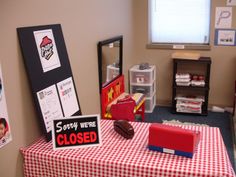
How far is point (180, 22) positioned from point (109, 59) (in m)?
1.57

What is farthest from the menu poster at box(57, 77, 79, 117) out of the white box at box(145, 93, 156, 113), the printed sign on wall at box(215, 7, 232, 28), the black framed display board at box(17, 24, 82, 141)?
the printed sign on wall at box(215, 7, 232, 28)

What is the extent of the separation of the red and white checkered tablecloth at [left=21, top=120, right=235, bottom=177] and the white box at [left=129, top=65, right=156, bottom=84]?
2.24 meters

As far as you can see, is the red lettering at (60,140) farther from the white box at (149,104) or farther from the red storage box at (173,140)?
the white box at (149,104)

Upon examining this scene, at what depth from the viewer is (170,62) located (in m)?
4.38

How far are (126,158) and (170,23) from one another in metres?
3.09

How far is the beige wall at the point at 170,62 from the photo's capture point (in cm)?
414

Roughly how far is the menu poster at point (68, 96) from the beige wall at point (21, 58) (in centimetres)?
24

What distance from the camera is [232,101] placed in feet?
14.1

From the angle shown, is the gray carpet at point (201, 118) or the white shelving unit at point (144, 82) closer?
the gray carpet at point (201, 118)

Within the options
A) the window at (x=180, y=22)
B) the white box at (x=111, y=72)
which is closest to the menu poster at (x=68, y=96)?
the white box at (x=111, y=72)

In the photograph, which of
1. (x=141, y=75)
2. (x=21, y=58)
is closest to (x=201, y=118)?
(x=141, y=75)

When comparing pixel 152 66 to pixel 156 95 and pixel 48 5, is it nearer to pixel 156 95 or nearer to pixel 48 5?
pixel 156 95

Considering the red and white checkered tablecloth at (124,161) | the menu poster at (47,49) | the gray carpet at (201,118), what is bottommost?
the gray carpet at (201,118)

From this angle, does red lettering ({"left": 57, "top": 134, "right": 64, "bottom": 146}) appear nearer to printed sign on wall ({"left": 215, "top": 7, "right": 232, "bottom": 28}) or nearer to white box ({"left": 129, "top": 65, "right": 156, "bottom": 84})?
white box ({"left": 129, "top": 65, "right": 156, "bottom": 84})
